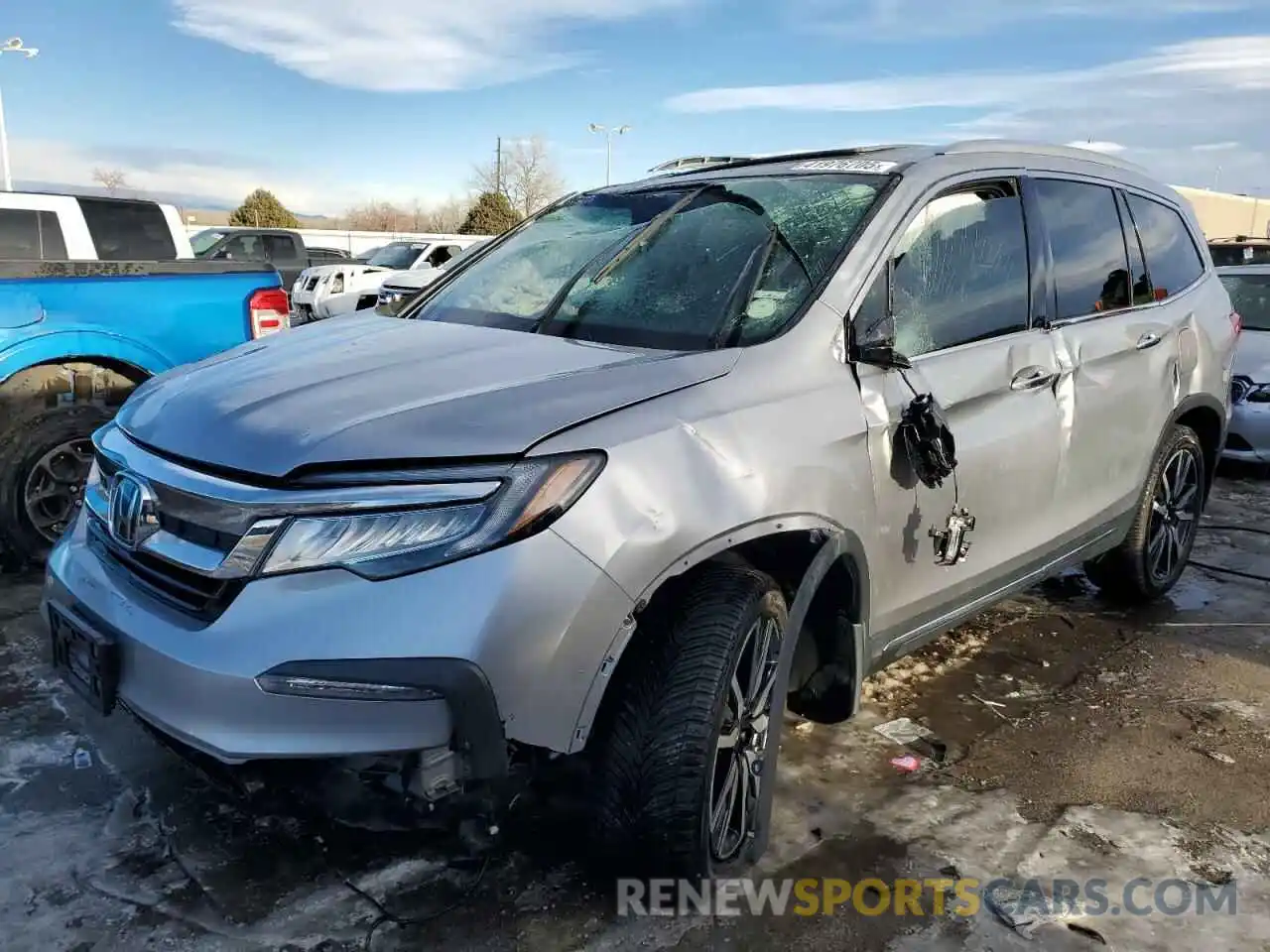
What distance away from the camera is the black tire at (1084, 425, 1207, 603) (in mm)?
4367

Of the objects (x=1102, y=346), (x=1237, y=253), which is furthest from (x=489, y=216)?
(x=1102, y=346)

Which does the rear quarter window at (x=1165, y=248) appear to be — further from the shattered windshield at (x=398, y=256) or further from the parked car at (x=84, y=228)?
the shattered windshield at (x=398, y=256)

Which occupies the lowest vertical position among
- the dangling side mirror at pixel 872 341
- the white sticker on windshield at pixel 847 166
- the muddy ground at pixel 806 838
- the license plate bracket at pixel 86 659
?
the muddy ground at pixel 806 838

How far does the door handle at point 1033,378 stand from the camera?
128 inches

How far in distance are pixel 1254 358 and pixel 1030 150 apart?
205 inches

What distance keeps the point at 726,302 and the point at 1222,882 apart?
2.00m

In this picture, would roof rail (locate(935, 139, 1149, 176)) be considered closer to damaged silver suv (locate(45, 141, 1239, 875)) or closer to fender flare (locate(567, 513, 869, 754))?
damaged silver suv (locate(45, 141, 1239, 875))

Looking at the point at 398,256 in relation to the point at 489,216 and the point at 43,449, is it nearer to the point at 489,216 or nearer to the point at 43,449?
the point at 43,449

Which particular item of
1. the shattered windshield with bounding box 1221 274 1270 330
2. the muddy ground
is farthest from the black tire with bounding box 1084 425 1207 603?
the shattered windshield with bounding box 1221 274 1270 330

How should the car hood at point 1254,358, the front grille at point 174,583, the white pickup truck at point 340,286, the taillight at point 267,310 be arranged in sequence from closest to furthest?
the front grille at point 174,583 < the taillight at point 267,310 < the car hood at point 1254,358 < the white pickup truck at point 340,286

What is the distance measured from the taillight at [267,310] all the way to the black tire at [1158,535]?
4.20 metres

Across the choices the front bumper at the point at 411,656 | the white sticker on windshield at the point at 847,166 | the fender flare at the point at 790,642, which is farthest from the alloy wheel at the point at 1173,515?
the front bumper at the point at 411,656

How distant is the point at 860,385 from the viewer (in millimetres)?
2709

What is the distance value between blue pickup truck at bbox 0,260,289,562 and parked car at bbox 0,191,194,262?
2019mm
